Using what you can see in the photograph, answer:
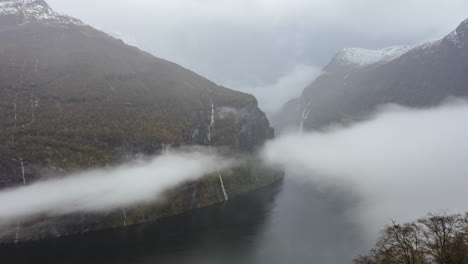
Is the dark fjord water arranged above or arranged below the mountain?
below

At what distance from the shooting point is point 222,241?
10819 cm

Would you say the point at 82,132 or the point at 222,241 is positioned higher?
the point at 82,132

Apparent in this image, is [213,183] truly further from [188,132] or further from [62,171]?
[62,171]

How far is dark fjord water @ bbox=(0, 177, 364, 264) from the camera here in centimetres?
9538

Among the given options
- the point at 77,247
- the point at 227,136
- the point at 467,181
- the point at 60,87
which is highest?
the point at 60,87

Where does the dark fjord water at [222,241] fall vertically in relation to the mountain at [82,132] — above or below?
below

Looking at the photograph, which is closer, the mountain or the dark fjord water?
the dark fjord water

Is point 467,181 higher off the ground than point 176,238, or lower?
higher

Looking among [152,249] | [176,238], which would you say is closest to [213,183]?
[176,238]

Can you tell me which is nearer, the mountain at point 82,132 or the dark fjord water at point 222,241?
the dark fjord water at point 222,241

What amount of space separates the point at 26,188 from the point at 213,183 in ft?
253

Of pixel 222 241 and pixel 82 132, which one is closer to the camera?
pixel 222 241

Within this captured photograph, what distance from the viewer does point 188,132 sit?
184750 millimetres

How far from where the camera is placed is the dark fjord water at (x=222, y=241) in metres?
95.4
